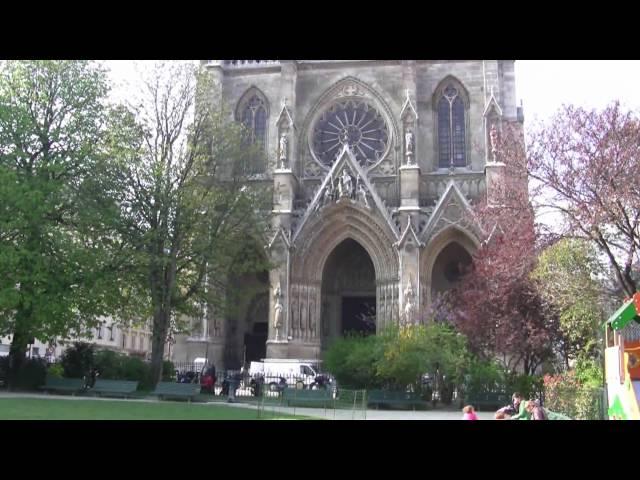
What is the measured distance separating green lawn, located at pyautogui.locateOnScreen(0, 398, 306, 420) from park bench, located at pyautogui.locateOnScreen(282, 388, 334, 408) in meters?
1.83

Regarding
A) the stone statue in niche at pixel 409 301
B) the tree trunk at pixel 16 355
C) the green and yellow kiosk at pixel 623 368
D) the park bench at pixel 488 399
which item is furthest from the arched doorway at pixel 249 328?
the green and yellow kiosk at pixel 623 368

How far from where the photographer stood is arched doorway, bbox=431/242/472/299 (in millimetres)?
34906

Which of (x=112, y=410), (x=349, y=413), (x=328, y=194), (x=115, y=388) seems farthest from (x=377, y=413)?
(x=328, y=194)

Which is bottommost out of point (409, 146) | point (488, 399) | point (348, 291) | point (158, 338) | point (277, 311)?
point (488, 399)

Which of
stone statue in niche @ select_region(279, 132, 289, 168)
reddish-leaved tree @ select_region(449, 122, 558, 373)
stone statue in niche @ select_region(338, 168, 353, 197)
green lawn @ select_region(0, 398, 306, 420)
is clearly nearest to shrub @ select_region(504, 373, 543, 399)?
reddish-leaved tree @ select_region(449, 122, 558, 373)

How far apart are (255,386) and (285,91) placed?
1720 centimetres

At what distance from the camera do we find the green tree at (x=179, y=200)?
24188 millimetres

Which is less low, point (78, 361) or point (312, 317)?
point (312, 317)

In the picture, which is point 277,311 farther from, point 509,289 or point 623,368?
point 623,368

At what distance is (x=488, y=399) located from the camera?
885 inches

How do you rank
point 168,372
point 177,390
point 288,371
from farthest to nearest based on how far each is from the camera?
point 288,371
point 168,372
point 177,390

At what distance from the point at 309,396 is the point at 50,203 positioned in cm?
1100

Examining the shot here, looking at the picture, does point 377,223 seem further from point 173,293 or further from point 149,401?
point 149,401

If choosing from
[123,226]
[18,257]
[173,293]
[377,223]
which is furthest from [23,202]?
[377,223]
